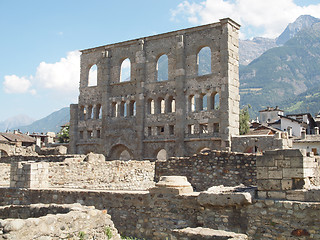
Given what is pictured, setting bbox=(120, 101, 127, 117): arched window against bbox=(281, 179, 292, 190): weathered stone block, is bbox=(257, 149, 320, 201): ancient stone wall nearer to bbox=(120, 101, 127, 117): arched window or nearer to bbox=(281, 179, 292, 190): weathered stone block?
bbox=(281, 179, 292, 190): weathered stone block

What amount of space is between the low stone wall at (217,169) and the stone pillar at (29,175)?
17.7ft

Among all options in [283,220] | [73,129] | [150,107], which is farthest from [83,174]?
[73,129]

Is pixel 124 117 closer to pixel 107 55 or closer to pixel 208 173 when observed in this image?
pixel 107 55

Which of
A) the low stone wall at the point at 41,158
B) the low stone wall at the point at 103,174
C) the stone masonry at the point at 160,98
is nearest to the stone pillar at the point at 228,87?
the stone masonry at the point at 160,98

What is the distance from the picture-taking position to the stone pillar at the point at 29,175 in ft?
48.2

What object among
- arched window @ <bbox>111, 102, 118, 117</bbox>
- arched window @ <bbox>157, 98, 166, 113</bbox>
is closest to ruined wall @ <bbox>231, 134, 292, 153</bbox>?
arched window @ <bbox>157, 98, 166, 113</bbox>

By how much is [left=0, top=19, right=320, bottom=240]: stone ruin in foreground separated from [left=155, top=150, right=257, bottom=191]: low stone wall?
40 mm

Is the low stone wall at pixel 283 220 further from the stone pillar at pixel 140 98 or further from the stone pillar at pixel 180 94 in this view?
the stone pillar at pixel 140 98

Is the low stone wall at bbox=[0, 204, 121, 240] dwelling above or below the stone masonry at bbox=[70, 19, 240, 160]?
below

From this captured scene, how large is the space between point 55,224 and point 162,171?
1062cm

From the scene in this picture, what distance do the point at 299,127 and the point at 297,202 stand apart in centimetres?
4857

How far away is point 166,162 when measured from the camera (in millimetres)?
17469

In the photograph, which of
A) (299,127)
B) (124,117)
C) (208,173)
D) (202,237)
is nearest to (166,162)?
(208,173)

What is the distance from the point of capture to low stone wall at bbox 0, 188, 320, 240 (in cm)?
877
